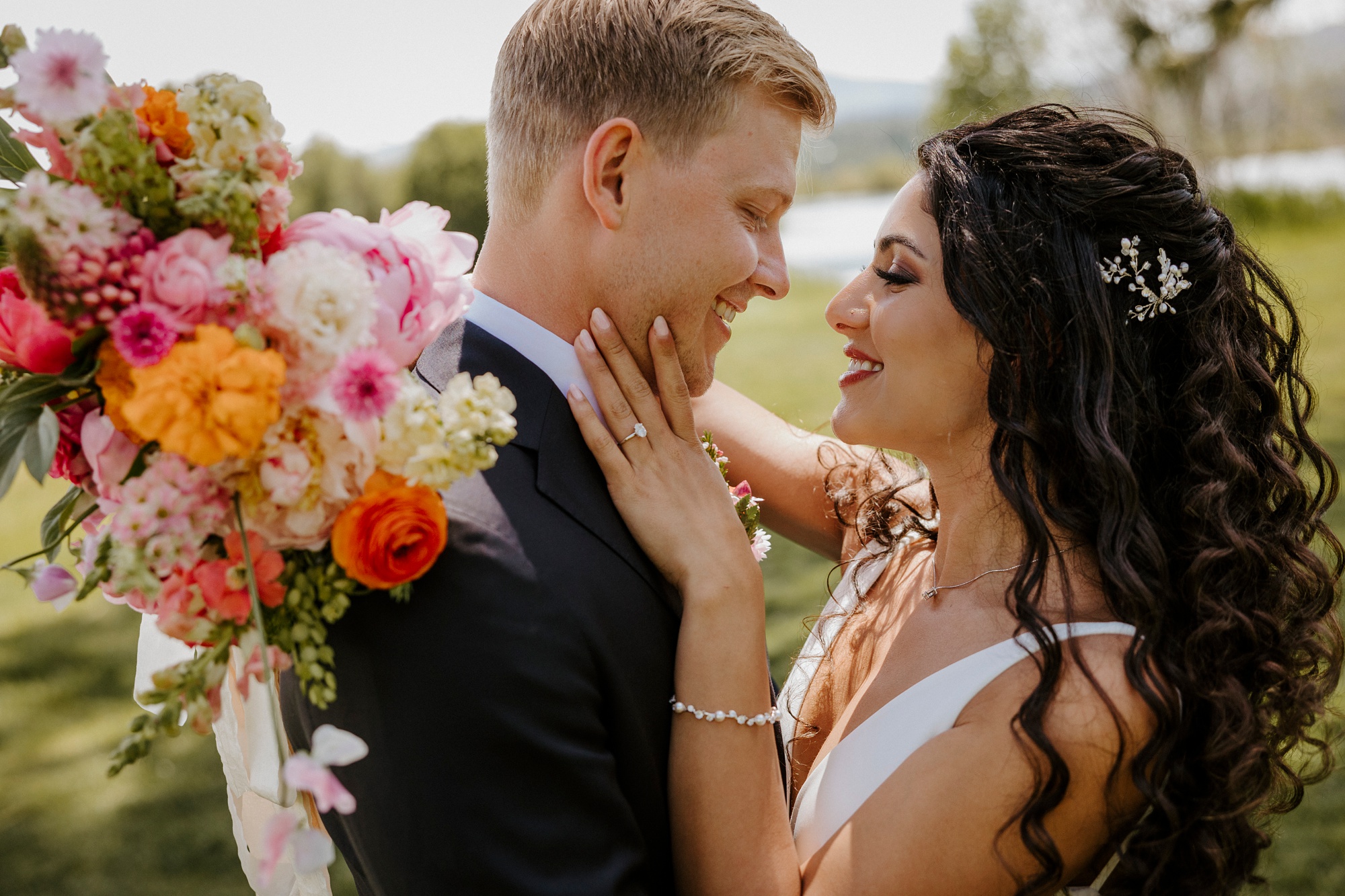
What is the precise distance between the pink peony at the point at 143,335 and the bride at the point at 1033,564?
37.4 inches

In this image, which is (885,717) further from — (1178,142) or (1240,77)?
(1240,77)

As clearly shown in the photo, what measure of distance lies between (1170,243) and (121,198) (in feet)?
7.87

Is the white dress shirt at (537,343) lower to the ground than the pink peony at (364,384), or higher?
lower

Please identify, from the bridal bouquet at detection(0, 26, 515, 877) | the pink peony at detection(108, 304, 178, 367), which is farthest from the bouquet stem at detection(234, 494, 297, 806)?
the pink peony at detection(108, 304, 178, 367)

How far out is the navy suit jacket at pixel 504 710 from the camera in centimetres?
179

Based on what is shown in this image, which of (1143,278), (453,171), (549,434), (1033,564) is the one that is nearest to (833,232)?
(453,171)

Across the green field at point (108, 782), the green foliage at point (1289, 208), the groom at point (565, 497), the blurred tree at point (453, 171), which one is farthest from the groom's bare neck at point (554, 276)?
the green foliage at point (1289, 208)

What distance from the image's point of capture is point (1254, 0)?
17625 millimetres

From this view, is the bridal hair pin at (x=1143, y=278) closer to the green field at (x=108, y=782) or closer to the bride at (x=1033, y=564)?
the bride at (x=1033, y=564)

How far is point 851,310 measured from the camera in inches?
110

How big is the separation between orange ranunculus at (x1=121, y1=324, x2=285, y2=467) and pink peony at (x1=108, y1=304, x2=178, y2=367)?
0.02 metres

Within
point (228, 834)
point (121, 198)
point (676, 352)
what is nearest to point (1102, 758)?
point (676, 352)

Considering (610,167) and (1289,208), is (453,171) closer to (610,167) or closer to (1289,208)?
(610,167)

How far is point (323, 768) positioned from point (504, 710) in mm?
495
